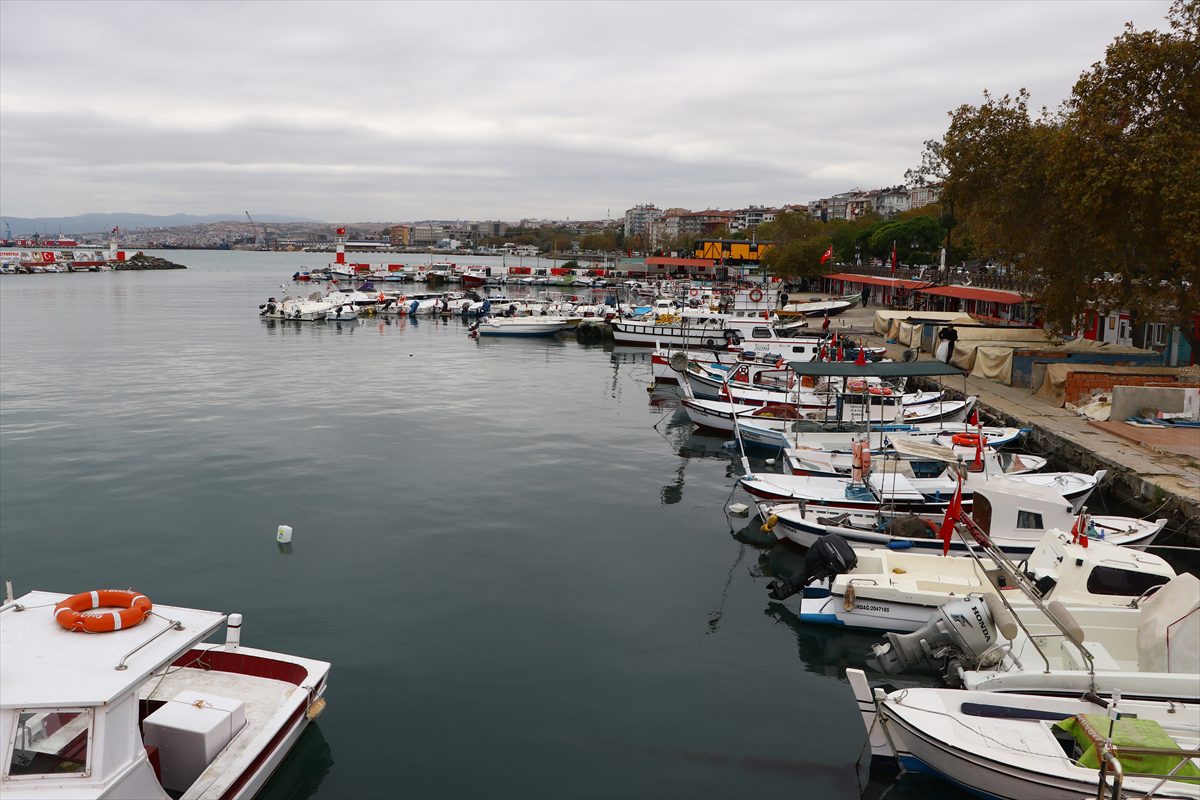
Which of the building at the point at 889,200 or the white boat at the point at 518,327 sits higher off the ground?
the building at the point at 889,200

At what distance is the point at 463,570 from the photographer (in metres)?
15.9

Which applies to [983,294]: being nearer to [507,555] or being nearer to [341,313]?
[507,555]

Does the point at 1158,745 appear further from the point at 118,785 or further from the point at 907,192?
the point at 907,192

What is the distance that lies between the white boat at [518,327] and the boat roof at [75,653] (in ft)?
161

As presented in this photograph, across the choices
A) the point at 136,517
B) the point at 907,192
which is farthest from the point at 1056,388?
the point at 907,192

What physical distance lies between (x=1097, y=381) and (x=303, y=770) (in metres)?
26.6

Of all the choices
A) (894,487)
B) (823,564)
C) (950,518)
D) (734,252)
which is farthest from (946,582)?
(734,252)

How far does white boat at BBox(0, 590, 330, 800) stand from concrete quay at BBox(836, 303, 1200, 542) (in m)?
17.2

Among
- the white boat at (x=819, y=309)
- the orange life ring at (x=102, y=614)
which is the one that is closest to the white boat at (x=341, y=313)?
the white boat at (x=819, y=309)

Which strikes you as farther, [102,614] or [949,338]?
[949,338]

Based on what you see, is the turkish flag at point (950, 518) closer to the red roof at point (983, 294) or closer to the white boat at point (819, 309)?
the red roof at point (983, 294)

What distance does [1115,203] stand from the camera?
25.4m

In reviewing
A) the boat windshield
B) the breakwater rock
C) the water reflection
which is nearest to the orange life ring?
the boat windshield

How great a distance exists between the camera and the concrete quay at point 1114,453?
17500mm
